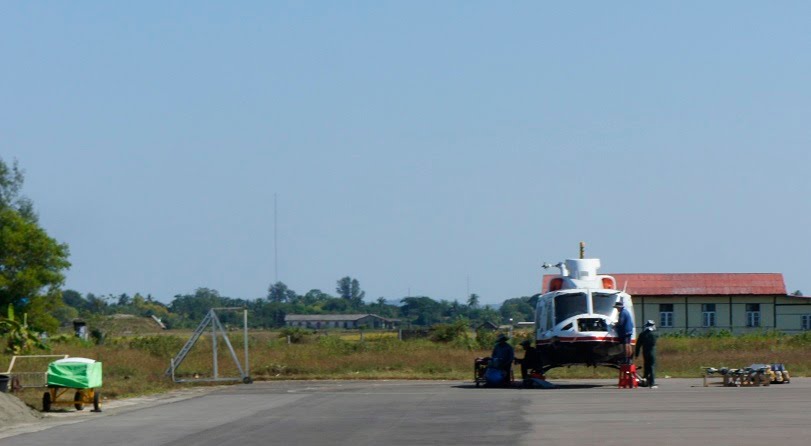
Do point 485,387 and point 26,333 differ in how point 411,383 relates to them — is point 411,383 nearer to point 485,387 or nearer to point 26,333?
point 485,387

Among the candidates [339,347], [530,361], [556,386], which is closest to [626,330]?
[556,386]

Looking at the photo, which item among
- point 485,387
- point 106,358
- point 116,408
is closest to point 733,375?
point 485,387

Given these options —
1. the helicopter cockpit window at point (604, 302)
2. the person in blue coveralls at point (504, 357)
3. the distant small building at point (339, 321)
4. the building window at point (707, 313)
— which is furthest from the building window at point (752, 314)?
the distant small building at point (339, 321)

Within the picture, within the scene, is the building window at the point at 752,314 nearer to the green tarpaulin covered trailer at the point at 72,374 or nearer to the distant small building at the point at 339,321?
the green tarpaulin covered trailer at the point at 72,374

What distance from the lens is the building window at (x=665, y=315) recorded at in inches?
3339

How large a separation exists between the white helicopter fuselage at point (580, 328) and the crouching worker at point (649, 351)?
1.32ft

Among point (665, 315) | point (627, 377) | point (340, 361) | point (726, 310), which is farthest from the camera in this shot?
point (665, 315)

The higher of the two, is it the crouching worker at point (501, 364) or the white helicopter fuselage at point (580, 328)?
→ the white helicopter fuselage at point (580, 328)

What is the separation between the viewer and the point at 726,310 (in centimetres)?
8462

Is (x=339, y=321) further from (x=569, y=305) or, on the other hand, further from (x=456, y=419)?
(x=456, y=419)

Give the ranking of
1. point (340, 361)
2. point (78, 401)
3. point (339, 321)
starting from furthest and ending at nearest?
1. point (339, 321)
2. point (340, 361)
3. point (78, 401)

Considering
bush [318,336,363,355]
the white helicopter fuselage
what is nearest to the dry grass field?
bush [318,336,363,355]

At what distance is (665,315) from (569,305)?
176 feet

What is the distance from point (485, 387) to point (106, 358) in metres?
13.6
